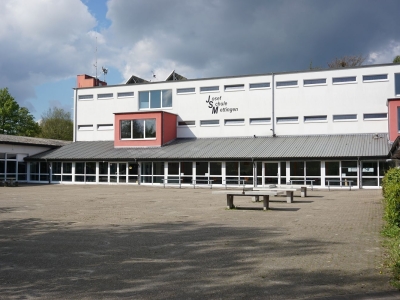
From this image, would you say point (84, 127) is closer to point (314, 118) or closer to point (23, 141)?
point (23, 141)

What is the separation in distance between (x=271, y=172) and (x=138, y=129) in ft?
38.6

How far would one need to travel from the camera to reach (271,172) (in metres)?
30.5

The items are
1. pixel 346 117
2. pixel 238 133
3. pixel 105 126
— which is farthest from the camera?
pixel 105 126

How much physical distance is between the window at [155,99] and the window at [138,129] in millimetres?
2867

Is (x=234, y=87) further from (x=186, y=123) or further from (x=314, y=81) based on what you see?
(x=314, y=81)

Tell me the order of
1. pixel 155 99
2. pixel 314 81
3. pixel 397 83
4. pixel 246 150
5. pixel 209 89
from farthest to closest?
1. pixel 155 99
2. pixel 209 89
3. pixel 314 81
4. pixel 397 83
5. pixel 246 150

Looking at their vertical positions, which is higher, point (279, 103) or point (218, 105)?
point (218, 105)

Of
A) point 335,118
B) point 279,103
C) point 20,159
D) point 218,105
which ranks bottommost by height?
point 20,159

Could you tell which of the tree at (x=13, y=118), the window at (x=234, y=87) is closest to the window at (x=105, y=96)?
the window at (x=234, y=87)

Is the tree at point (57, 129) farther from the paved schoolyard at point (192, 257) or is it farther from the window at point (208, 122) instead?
the paved schoolyard at point (192, 257)

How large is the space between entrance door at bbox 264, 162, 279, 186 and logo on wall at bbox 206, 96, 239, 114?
7.07 m

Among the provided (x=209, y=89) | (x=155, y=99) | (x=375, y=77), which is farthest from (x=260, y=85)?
(x=155, y=99)

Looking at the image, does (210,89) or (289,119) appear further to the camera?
(210,89)

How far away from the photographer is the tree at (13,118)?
57.9 metres
